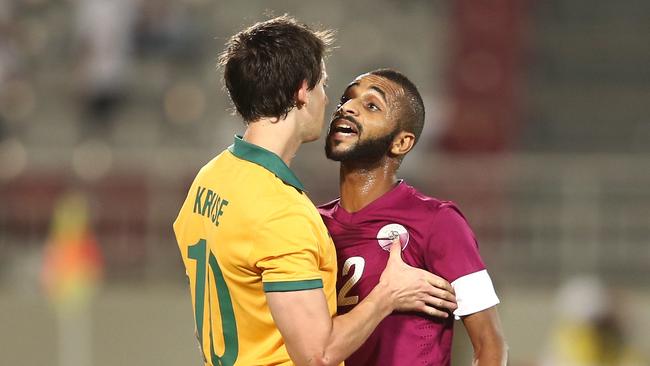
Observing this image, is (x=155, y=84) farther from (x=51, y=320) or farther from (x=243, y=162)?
(x=243, y=162)

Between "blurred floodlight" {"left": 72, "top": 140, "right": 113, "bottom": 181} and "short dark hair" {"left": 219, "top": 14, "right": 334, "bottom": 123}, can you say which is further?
"blurred floodlight" {"left": 72, "top": 140, "right": 113, "bottom": 181}

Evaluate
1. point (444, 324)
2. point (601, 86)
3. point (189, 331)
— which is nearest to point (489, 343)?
point (444, 324)

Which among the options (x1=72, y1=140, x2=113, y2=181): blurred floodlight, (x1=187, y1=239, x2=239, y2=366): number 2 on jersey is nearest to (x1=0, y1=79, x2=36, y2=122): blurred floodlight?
(x1=72, y1=140, x2=113, y2=181): blurred floodlight

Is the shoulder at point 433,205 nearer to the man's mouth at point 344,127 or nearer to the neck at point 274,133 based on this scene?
the man's mouth at point 344,127

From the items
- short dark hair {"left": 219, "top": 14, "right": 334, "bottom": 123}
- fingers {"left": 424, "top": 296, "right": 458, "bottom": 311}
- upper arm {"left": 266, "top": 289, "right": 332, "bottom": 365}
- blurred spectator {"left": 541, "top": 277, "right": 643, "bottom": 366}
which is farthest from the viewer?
blurred spectator {"left": 541, "top": 277, "right": 643, "bottom": 366}

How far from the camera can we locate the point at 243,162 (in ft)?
10.8

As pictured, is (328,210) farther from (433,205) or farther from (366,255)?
(433,205)

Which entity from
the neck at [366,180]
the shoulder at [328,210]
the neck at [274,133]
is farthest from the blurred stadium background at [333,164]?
the neck at [274,133]

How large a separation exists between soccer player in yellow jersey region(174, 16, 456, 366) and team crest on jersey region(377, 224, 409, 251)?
3.8 inches

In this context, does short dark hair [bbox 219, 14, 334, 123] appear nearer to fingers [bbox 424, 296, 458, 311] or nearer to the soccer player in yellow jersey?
the soccer player in yellow jersey

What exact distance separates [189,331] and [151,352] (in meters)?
0.29

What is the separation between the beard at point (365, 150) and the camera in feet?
11.7

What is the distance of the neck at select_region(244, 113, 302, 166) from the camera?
3295 millimetres

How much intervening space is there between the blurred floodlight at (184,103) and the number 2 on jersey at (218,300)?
292 inches
